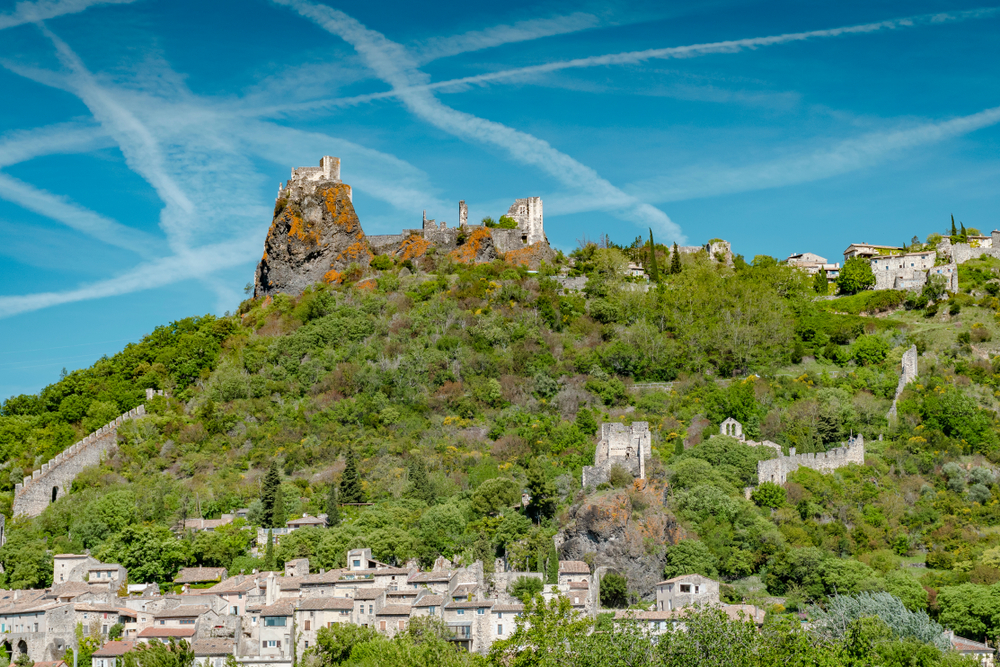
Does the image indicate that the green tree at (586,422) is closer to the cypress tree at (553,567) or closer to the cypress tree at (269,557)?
the cypress tree at (553,567)

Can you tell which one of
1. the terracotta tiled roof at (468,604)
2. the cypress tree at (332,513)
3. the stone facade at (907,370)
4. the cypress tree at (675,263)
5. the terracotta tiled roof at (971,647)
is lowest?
the terracotta tiled roof at (971,647)

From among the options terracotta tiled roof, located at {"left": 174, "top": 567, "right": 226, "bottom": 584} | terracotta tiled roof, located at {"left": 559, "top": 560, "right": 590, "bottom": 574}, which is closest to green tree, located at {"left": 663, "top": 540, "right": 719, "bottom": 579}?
terracotta tiled roof, located at {"left": 559, "top": 560, "right": 590, "bottom": 574}

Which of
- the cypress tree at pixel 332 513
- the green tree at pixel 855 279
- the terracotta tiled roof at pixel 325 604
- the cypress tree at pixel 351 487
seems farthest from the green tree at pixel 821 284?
the terracotta tiled roof at pixel 325 604

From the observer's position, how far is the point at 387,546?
2309 inches

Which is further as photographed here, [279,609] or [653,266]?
[653,266]

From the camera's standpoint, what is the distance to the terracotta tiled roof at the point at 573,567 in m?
55.1

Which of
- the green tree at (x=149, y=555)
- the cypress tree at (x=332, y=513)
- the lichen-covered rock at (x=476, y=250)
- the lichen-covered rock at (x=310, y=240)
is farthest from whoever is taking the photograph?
the lichen-covered rock at (x=476, y=250)

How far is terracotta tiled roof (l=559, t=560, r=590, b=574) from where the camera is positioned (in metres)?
55.1

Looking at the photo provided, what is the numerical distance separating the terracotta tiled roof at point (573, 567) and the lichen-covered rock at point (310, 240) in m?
45.1

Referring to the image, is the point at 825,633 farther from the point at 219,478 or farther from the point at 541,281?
the point at 541,281

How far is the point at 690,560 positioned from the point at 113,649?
2598 cm

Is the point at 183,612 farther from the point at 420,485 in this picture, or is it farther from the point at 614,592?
the point at 614,592

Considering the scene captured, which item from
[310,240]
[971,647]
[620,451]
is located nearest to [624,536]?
[620,451]

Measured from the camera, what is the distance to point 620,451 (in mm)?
66062
